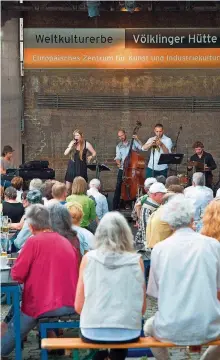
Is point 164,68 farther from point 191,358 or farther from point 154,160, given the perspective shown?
point 191,358

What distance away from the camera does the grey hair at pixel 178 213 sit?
6348 mm

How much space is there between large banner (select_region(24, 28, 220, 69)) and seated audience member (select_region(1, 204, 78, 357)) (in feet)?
37.2

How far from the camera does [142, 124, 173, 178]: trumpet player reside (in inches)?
672

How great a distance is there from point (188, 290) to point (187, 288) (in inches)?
0.6

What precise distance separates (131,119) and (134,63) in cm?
108

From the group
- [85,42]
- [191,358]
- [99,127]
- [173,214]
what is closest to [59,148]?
[99,127]

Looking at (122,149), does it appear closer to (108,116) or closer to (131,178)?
(131,178)

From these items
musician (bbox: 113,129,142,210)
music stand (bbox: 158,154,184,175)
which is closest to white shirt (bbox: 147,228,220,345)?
music stand (bbox: 158,154,184,175)

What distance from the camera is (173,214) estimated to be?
638 centimetres

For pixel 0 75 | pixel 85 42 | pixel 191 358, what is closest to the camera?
pixel 191 358

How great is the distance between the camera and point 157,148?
17250 millimetres

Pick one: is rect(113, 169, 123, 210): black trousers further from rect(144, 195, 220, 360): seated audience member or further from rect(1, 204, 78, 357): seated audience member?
rect(144, 195, 220, 360): seated audience member

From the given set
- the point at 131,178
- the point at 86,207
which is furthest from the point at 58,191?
the point at 131,178

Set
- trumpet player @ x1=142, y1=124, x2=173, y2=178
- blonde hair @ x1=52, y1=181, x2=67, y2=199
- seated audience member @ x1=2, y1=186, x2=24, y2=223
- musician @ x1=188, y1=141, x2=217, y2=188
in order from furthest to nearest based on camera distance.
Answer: trumpet player @ x1=142, y1=124, x2=173, y2=178
musician @ x1=188, y1=141, x2=217, y2=188
seated audience member @ x1=2, y1=186, x2=24, y2=223
blonde hair @ x1=52, y1=181, x2=67, y2=199
